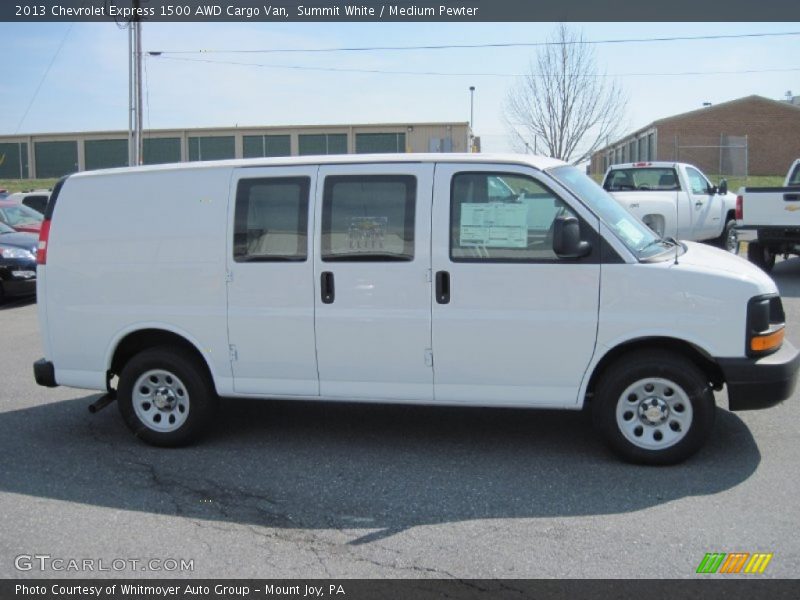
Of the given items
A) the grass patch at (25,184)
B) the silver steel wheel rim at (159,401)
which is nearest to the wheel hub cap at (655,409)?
the silver steel wheel rim at (159,401)

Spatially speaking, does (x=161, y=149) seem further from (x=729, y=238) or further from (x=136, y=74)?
(x=729, y=238)

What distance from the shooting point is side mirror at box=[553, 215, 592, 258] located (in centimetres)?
504

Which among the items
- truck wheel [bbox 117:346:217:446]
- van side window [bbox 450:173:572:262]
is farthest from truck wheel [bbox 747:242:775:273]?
truck wheel [bbox 117:346:217:446]

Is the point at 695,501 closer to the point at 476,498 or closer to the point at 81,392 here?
the point at 476,498

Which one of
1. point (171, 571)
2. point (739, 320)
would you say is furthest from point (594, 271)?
point (171, 571)

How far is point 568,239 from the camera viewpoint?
504 centimetres

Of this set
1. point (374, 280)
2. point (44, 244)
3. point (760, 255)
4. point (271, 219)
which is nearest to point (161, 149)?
point (760, 255)

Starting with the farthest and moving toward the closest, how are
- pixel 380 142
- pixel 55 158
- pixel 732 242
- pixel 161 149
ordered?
1. pixel 55 158
2. pixel 161 149
3. pixel 380 142
4. pixel 732 242

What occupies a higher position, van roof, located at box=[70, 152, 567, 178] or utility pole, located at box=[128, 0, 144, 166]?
utility pole, located at box=[128, 0, 144, 166]

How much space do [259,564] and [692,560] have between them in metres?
2.18

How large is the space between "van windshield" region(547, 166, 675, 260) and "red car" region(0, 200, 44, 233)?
1357 centimetres

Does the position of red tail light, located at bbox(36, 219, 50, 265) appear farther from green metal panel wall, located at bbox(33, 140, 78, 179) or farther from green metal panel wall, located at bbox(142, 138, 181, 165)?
green metal panel wall, located at bbox(33, 140, 78, 179)

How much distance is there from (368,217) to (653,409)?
7.42 feet

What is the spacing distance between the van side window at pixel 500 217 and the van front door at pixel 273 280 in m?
1.04
